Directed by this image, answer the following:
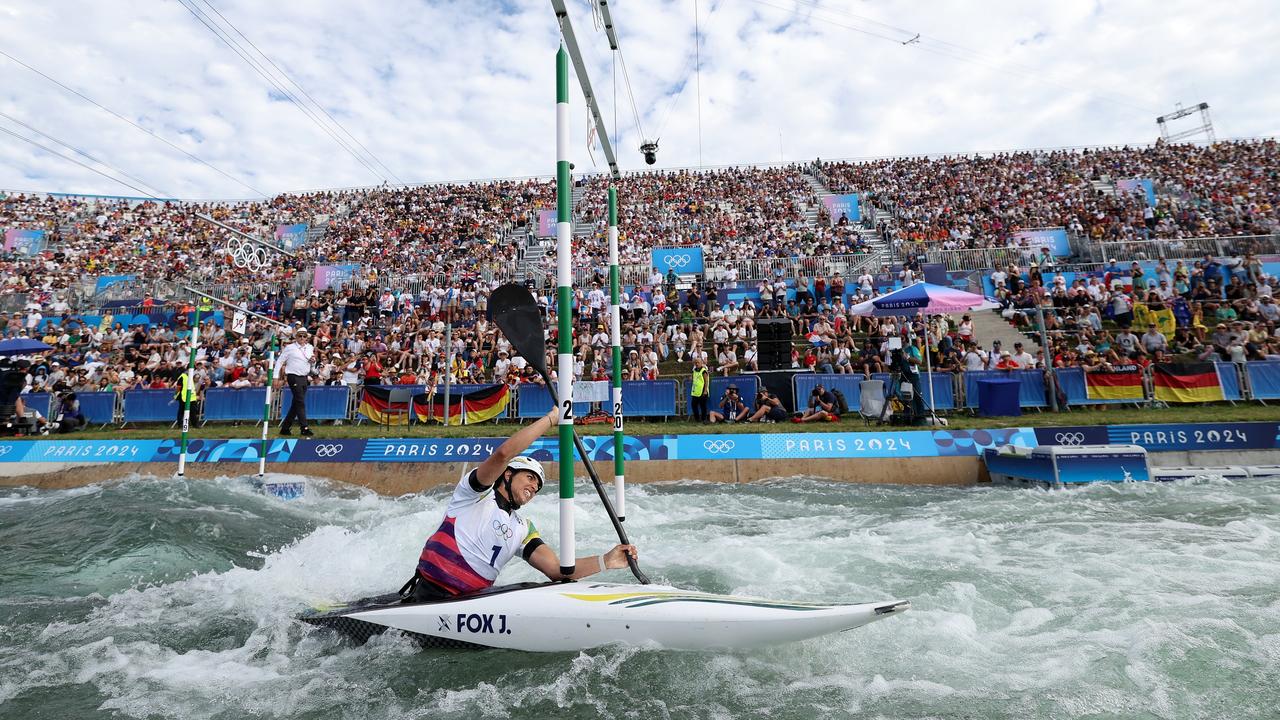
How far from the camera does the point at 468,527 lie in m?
4.13

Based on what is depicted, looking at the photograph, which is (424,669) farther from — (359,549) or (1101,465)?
(1101,465)

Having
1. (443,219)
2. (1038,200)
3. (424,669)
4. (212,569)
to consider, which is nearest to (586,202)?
(443,219)

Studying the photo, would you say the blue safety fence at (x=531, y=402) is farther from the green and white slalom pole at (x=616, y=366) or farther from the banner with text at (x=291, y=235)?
the banner with text at (x=291, y=235)

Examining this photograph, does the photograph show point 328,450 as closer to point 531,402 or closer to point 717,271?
point 531,402

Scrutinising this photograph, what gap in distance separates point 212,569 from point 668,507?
16.9ft

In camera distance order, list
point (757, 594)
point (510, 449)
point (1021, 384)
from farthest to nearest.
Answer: point (1021, 384) → point (757, 594) → point (510, 449)

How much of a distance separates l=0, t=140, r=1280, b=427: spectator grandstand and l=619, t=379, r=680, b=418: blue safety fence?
0.81 feet

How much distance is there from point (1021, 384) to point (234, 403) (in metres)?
17.5

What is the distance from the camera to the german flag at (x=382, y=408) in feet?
46.6

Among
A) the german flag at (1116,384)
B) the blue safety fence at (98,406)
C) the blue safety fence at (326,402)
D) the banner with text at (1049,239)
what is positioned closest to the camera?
the german flag at (1116,384)

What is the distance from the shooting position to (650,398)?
46.0 ft

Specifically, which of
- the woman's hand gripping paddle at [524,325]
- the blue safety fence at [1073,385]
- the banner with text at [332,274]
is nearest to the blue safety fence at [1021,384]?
the blue safety fence at [1073,385]

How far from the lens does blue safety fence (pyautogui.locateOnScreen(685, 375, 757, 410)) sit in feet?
44.8

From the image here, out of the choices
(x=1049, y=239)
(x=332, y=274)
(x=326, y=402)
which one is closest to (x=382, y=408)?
(x=326, y=402)
